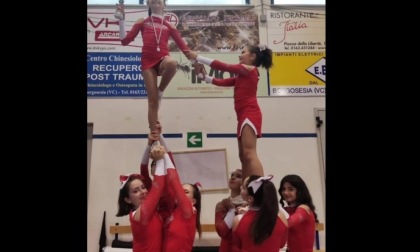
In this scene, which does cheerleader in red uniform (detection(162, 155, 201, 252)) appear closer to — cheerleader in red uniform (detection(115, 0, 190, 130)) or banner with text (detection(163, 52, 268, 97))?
cheerleader in red uniform (detection(115, 0, 190, 130))

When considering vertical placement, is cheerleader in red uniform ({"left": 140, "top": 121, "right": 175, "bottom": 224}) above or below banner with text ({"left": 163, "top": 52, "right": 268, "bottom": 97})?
below

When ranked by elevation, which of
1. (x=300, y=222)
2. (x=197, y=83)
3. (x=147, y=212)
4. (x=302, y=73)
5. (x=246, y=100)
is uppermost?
(x=302, y=73)

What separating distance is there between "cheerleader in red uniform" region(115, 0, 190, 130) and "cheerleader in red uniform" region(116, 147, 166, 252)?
762 millimetres

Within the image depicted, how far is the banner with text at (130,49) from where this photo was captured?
11.3 ft

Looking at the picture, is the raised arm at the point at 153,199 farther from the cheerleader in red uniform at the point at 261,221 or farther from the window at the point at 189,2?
the window at the point at 189,2

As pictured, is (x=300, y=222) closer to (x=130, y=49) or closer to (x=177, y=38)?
(x=177, y=38)

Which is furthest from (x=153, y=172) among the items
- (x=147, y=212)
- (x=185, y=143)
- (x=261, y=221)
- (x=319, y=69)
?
(x=319, y=69)

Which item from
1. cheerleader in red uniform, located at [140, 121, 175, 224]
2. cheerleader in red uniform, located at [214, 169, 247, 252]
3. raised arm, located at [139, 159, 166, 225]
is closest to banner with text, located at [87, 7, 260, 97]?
cheerleader in red uniform, located at [140, 121, 175, 224]

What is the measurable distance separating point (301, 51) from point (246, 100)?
784 mm

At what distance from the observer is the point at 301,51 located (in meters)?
3.68

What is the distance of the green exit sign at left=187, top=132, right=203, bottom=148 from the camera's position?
3.52 meters

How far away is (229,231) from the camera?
266 cm
